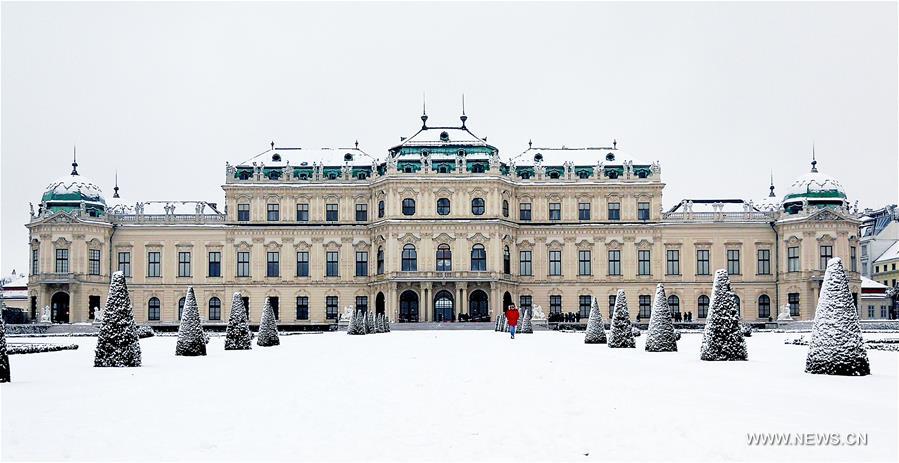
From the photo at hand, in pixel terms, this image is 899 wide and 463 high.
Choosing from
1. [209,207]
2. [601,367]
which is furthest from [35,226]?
[601,367]

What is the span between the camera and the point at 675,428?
1227 cm

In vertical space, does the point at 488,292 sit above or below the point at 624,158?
below

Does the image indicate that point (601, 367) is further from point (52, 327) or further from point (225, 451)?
point (52, 327)

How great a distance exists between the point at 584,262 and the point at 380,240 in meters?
13.2

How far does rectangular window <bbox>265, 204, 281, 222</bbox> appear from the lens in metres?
71.0

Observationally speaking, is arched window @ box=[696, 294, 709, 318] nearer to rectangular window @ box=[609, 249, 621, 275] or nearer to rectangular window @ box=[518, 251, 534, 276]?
rectangular window @ box=[609, 249, 621, 275]

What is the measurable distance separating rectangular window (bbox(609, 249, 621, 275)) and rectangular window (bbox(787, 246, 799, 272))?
10.6 m

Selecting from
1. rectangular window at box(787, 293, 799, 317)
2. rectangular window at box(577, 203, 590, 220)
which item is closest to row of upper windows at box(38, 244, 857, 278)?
rectangular window at box(577, 203, 590, 220)

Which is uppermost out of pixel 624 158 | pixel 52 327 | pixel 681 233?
pixel 624 158

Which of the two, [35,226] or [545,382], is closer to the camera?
[545,382]

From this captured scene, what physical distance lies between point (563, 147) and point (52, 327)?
112 ft

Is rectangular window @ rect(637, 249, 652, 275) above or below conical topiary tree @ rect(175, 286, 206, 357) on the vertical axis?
above

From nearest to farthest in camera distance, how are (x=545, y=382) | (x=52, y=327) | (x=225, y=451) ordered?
(x=225, y=451), (x=545, y=382), (x=52, y=327)

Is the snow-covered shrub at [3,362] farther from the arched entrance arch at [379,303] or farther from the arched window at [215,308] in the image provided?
the arched window at [215,308]
